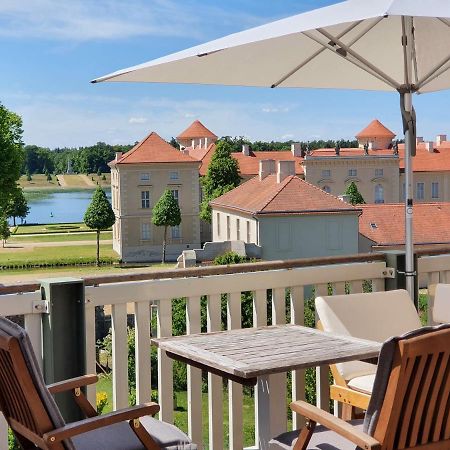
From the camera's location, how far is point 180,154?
209 ft

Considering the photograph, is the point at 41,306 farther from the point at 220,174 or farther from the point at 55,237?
the point at 55,237

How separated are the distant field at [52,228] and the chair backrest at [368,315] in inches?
3431

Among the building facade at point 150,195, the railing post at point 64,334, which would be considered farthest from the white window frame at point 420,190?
the railing post at point 64,334

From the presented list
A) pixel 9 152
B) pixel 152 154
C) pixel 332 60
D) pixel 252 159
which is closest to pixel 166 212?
pixel 152 154

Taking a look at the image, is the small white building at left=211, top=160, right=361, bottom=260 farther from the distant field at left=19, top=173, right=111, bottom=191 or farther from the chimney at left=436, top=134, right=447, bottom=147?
the distant field at left=19, top=173, right=111, bottom=191

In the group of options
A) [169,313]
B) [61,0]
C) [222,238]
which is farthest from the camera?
[61,0]

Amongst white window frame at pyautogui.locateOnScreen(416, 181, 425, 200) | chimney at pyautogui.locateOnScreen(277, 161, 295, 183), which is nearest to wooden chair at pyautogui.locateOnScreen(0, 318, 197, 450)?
chimney at pyautogui.locateOnScreen(277, 161, 295, 183)

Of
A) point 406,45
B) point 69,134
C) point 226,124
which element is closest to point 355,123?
point 226,124

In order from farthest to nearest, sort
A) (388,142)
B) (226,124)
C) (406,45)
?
(226,124) → (388,142) → (406,45)

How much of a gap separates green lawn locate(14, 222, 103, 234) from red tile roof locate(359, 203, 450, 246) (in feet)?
154

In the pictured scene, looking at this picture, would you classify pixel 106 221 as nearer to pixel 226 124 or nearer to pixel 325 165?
pixel 325 165

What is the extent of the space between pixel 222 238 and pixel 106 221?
10118 mm

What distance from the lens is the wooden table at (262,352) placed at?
8.68ft

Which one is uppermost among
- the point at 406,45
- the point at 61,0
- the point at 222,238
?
the point at 61,0
